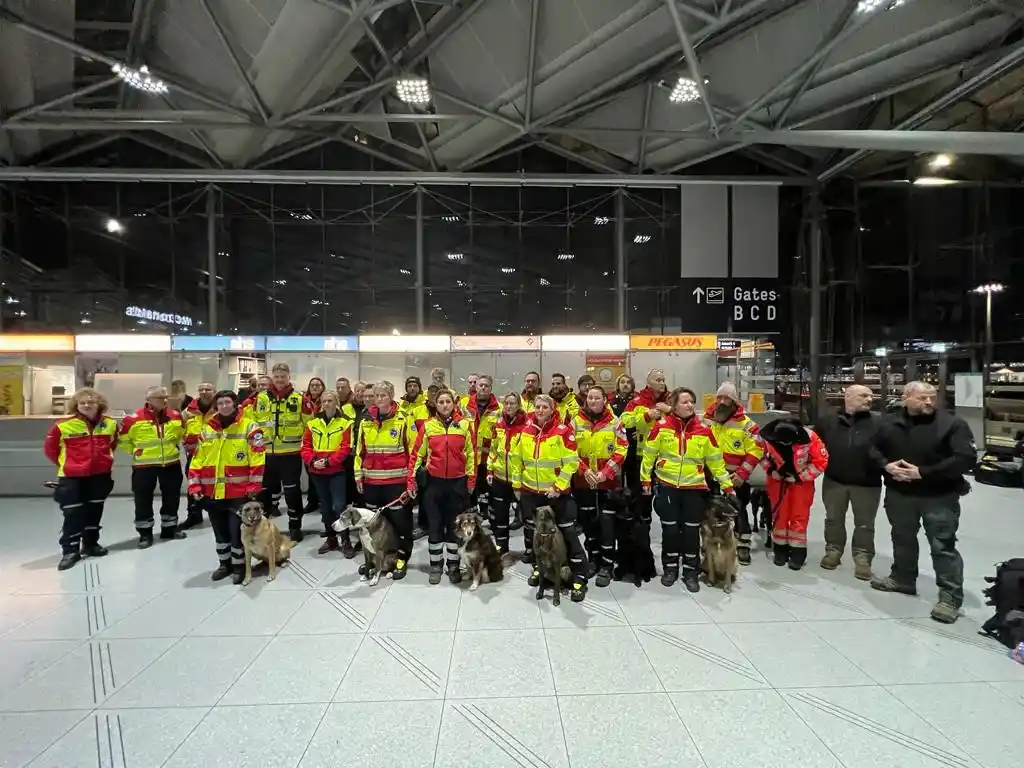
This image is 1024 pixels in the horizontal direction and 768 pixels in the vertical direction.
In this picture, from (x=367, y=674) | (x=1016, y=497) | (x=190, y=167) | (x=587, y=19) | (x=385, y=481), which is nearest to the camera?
(x=367, y=674)

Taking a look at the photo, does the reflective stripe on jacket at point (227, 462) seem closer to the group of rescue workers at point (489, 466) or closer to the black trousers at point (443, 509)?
the group of rescue workers at point (489, 466)

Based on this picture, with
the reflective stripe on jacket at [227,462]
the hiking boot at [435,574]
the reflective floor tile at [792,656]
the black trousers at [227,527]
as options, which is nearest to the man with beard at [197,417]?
the reflective stripe on jacket at [227,462]

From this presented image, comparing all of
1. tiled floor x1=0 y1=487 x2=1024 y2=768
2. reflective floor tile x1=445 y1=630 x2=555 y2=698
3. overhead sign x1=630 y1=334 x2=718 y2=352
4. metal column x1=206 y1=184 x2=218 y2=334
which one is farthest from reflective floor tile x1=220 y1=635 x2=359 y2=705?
metal column x1=206 y1=184 x2=218 y2=334

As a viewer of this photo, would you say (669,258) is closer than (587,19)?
No

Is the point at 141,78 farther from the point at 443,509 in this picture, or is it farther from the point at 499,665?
the point at 499,665

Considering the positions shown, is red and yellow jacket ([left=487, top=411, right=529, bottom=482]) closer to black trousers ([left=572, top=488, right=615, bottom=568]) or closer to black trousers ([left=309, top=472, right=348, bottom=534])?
black trousers ([left=572, top=488, right=615, bottom=568])

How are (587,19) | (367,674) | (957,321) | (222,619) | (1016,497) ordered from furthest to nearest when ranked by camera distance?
1. (957,321)
2. (587,19)
3. (1016,497)
4. (222,619)
5. (367,674)

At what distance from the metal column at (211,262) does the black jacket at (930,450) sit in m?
14.4

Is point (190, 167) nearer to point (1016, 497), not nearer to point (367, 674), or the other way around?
point (367, 674)

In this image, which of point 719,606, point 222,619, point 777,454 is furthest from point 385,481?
point 777,454

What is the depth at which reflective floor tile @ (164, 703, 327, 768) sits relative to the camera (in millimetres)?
2209

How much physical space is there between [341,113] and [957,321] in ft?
51.0

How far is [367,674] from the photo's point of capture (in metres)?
2.86

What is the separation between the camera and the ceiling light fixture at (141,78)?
29.8ft
